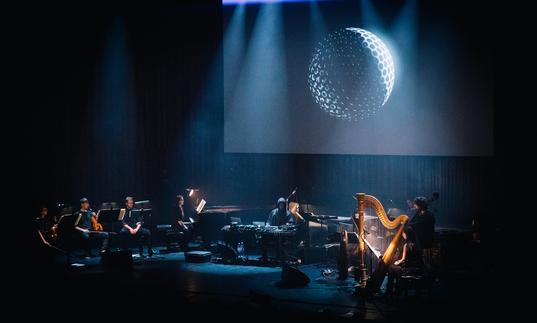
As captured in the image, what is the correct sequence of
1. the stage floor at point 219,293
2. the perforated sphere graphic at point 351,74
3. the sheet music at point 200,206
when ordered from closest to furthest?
the stage floor at point 219,293, the perforated sphere graphic at point 351,74, the sheet music at point 200,206

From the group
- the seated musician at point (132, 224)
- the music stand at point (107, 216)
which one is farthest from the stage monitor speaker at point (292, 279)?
the seated musician at point (132, 224)

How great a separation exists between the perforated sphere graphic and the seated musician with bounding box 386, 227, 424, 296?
403 cm

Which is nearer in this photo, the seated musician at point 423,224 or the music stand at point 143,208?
the seated musician at point 423,224

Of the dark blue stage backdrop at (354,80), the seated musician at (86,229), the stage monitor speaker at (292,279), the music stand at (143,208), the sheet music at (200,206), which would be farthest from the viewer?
the sheet music at (200,206)

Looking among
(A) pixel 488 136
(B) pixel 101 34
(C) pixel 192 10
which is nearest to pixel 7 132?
(B) pixel 101 34

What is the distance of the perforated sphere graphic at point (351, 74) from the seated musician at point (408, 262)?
4033 mm

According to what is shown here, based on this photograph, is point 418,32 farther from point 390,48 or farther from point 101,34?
point 101,34

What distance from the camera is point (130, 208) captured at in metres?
12.6

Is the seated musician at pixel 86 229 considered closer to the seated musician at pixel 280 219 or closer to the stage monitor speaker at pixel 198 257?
the stage monitor speaker at pixel 198 257

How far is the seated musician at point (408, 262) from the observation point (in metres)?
8.71

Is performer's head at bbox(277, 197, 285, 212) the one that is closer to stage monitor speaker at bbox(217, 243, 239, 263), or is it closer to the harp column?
stage monitor speaker at bbox(217, 243, 239, 263)

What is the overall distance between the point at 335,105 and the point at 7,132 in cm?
706

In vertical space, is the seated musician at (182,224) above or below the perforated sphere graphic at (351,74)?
below

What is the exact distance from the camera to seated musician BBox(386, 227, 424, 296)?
8.71 metres
